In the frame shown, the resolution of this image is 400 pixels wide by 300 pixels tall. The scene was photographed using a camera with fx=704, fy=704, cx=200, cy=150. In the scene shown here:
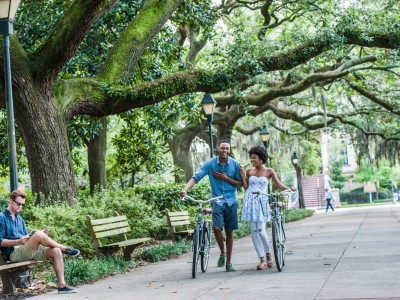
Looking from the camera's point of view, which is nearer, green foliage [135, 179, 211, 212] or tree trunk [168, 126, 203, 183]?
green foliage [135, 179, 211, 212]

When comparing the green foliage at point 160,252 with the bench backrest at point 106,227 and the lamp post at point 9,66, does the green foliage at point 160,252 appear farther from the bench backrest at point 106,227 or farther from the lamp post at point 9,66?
the lamp post at point 9,66

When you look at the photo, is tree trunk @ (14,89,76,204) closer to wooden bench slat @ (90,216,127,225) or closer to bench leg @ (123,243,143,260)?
wooden bench slat @ (90,216,127,225)

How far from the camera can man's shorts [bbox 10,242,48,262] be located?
29.0 feet

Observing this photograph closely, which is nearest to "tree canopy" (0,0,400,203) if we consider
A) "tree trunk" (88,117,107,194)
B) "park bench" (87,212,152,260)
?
"park bench" (87,212,152,260)

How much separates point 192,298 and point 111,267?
3.79 meters

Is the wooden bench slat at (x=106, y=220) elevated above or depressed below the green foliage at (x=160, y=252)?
above

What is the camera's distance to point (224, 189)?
1030 centimetres

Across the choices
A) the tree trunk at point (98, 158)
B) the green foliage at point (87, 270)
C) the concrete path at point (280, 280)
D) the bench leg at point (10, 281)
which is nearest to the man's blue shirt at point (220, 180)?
the concrete path at point (280, 280)

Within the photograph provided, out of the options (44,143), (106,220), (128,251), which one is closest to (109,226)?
(106,220)

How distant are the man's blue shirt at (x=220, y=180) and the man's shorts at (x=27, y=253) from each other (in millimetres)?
2548

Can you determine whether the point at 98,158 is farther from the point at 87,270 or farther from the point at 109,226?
the point at 87,270

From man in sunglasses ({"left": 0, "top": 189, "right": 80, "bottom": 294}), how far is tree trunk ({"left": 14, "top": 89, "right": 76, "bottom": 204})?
5.63 m

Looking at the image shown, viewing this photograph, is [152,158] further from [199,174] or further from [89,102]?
[199,174]

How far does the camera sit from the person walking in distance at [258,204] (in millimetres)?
9938
